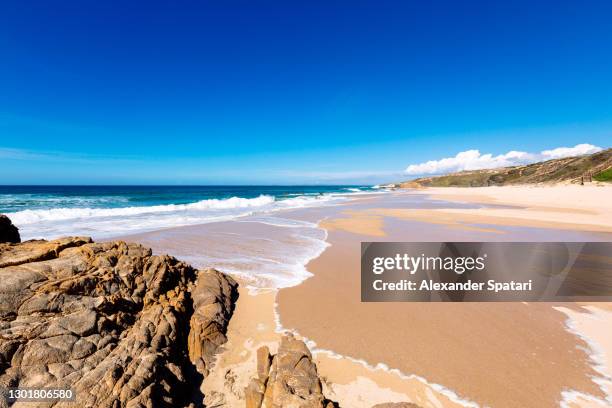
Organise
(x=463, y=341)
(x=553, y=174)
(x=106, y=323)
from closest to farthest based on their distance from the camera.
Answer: (x=106, y=323) → (x=463, y=341) → (x=553, y=174)

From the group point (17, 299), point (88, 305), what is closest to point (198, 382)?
point (88, 305)

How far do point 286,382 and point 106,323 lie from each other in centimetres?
348

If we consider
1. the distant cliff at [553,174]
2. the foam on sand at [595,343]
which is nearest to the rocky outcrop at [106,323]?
the foam on sand at [595,343]

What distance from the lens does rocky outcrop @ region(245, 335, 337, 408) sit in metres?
3.74

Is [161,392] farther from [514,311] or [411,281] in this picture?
[514,311]

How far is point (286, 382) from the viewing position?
13.4 ft

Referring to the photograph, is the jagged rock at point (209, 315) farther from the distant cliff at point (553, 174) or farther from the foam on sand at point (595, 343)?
the distant cliff at point (553, 174)

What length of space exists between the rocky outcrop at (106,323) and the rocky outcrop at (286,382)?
1.04 metres

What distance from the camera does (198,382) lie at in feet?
15.3

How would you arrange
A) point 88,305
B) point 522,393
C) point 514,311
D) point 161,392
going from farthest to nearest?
point 514,311 < point 88,305 < point 522,393 < point 161,392

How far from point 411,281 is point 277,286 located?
4.27 metres

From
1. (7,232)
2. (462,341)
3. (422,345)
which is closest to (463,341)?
(462,341)

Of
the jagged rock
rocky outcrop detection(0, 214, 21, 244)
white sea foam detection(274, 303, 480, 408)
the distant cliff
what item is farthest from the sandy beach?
the distant cliff

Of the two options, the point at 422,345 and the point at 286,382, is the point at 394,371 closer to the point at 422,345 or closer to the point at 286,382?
the point at 422,345
